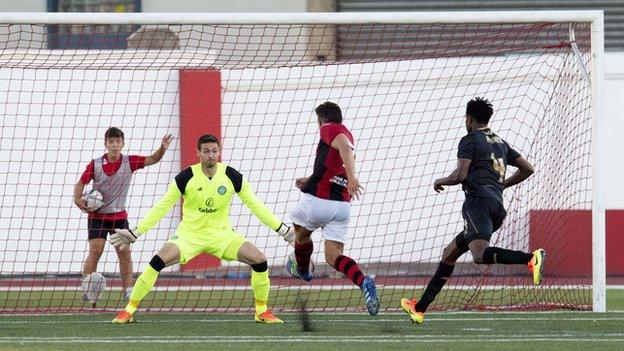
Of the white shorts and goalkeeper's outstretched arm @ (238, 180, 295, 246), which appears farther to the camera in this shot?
the white shorts

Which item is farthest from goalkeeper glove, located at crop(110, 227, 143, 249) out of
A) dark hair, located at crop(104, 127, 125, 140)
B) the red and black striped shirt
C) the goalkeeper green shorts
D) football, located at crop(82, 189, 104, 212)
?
dark hair, located at crop(104, 127, 125, 140)

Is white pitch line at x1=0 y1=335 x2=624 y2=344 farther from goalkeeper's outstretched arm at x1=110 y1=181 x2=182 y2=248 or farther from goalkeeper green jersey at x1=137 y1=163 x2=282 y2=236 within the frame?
goalkeeper green jersey at x1=137 y1=163 x2=282 y2=236

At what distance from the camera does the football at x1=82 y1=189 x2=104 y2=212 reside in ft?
48.9

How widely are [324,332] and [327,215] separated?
183 centimetres

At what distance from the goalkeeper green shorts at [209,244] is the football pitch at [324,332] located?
59 cm

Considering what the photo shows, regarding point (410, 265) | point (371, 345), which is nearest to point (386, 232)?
point (410, 265)

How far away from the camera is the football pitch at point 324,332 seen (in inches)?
410

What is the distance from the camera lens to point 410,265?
19.6 meters

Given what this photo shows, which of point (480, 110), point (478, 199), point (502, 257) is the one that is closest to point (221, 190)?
point (478, 199)

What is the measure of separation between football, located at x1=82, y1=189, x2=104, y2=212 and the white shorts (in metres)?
2.67

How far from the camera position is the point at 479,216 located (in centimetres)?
1195

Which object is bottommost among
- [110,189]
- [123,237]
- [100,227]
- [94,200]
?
[123,237]

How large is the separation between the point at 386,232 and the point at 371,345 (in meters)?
9.64

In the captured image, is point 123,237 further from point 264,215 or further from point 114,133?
point 114,133
